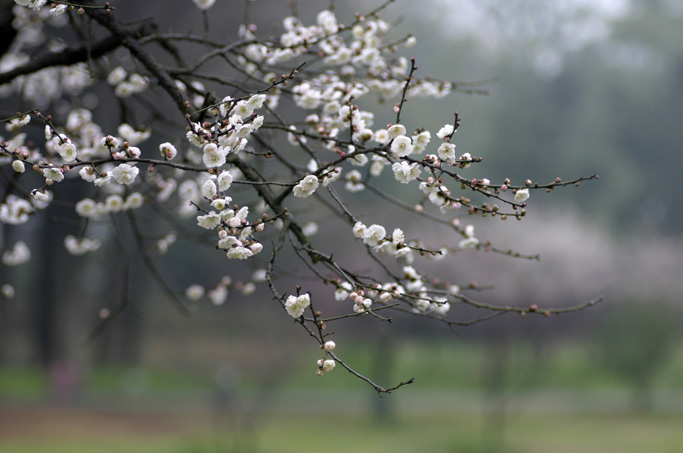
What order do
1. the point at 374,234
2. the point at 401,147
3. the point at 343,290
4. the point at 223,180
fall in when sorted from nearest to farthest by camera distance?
the point at 223,180 < the point at 401,147 < the point at 374,234 < the point at 343,290

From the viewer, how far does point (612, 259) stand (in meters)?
16.7

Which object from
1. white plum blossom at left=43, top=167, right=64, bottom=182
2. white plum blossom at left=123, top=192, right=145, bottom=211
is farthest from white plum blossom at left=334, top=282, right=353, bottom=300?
white plum blossom at left=123, top=192, right=145, bottom=211

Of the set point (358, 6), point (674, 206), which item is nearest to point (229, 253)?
point (358, 6)

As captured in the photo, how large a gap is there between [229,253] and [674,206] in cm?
2804

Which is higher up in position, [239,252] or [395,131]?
[395,131]

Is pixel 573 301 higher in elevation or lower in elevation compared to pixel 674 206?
lower

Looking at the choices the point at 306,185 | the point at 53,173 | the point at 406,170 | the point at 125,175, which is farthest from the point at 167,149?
the point at 406,170

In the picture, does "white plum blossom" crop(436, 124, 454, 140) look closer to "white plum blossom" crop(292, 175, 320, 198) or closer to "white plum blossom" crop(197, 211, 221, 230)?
"white plum blossom" crop(292, 175, 320, 198)

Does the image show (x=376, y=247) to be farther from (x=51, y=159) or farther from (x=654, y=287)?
(x=654, y=287)

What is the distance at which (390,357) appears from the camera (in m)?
13.5

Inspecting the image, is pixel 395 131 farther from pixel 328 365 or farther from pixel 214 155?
pixel 328 365

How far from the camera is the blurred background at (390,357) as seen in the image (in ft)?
35.9

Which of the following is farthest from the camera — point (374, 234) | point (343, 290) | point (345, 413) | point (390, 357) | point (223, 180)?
point (390, 357)

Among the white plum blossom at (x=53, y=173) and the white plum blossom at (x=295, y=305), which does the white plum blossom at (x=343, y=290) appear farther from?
the white plum blossom at (x=53, y=173)
